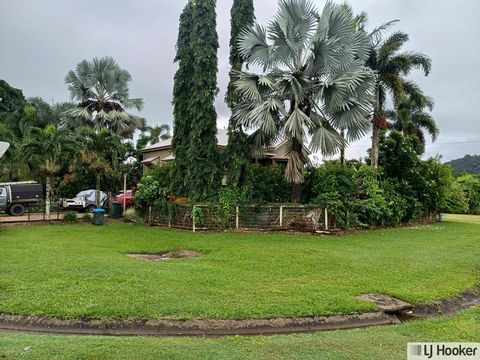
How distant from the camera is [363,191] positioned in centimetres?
1602

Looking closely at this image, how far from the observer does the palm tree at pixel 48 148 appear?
1673 cm

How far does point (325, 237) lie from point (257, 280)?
7.09 m

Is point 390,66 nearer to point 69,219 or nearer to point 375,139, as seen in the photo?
point 375,139

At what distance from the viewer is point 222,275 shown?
23.0 ft

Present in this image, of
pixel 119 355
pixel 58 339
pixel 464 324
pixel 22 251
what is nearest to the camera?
pixel 119 355

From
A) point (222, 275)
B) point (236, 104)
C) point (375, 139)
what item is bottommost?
point (222, 275)

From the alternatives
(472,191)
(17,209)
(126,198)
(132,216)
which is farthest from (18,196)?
(472,191)

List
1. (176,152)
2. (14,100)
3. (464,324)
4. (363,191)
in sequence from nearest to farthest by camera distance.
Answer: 1. (464,324)
2. (363,191)
3. (176,152)
4. (14,100)

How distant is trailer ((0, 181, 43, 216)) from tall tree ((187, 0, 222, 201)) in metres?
8.94

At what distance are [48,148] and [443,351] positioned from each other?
17115 millimetres

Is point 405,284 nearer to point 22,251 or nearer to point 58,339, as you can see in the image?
point 58,339

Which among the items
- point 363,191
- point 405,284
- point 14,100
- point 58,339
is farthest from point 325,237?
point 14,100

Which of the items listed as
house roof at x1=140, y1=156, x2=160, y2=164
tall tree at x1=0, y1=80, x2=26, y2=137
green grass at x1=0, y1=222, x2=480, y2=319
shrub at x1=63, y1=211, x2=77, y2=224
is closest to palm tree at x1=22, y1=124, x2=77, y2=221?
shrub at x1=63, y1=211, x2=77, y2=224

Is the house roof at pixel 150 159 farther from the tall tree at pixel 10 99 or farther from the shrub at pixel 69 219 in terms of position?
the tall tree at pixel 10 99
